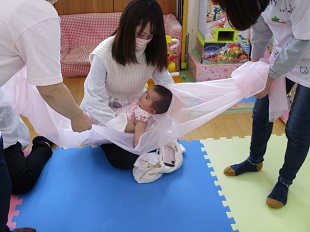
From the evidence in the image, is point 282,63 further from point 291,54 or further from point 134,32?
point 134,32

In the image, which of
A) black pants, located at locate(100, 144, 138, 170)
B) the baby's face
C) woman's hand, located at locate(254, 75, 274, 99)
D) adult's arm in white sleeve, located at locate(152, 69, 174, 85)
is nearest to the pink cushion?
adult's arm in white sleeve, located at locate(152, 69, 174, 85)

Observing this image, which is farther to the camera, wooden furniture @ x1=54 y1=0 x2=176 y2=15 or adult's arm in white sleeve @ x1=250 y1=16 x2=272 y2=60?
wooden furniture @ x1=54 y1=0 x2=176 y2=15

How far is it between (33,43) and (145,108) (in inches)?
37.8

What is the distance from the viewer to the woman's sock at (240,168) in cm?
182

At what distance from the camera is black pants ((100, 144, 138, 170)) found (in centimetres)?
180

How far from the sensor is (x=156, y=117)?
1.78 m

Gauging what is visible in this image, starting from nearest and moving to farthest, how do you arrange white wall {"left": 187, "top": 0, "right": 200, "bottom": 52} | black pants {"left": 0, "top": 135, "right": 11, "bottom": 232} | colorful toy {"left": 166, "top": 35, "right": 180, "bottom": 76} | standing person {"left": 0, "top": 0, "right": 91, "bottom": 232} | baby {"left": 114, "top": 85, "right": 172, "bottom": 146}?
standing person {"left": 0, "top": 0, "right": 91, "bottom": 232}
black pants {"left": 0, "top": 135, "right": 11, "bottom": 232}
baby {"left": 114, "top": 85, "right": 172, "bottom": 146}
colorful toy {"left": 166, "top": 35, "right": 180, "bottom": 76}
white wall {"left": 187, "top": 0, "right": 200, "bottom": 52}

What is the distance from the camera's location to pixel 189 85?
171cm

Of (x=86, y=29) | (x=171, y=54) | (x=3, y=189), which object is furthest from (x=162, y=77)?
(x=86, y=29)

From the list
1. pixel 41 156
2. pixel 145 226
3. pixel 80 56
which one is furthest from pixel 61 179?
pixel 80 56

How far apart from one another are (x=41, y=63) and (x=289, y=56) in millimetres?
876

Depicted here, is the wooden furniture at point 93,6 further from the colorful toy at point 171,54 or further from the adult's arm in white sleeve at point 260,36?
the adult's arm in white sleeve at point 260,36

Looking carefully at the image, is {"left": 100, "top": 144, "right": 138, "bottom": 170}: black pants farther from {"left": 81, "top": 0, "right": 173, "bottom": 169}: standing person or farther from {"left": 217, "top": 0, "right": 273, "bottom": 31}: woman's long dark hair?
{"left": 217, "top": 0, "right": 273, "bottom": 31}: woman's long dark hair

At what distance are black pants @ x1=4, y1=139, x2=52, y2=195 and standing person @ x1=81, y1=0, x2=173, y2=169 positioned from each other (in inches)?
14.3
